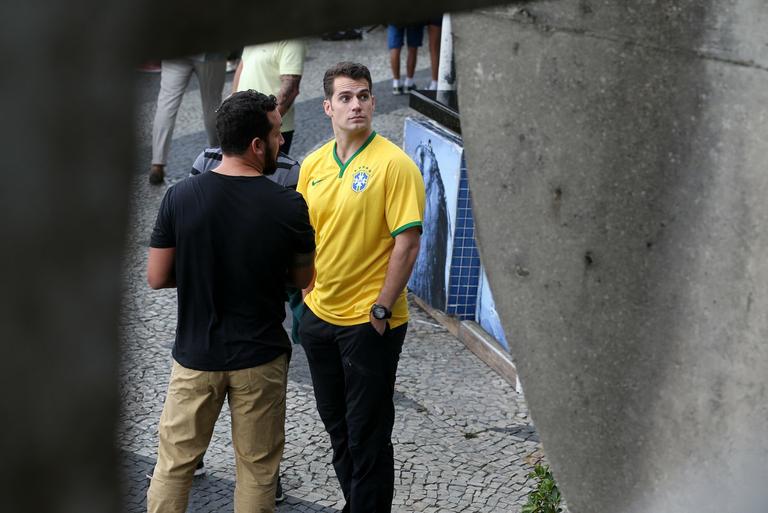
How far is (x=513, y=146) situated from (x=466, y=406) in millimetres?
3456

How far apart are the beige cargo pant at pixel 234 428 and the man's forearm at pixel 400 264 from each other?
460 millimetres

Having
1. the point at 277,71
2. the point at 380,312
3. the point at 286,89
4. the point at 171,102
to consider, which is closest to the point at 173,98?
the point at 171,102

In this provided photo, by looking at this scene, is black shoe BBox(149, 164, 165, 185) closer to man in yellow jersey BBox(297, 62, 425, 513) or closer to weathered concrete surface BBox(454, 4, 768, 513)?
man in yellow jersey BBox(297, 62, 425, 513)

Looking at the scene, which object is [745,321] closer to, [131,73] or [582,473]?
[582,473]

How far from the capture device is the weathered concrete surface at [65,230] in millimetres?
442

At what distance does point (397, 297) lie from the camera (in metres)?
3.92

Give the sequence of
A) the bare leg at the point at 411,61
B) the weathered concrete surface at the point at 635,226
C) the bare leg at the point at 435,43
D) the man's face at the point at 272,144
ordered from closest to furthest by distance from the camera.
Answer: the weathered concrete surface at the point at 635,226 → the man's face at the point at 272,144 → the bare leg at the point at 411,61 → the bare leg at the point at 435,43

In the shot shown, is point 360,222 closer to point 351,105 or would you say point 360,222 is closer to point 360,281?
point 360,281

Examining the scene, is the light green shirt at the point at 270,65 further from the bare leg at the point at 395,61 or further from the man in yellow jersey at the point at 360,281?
the bare leg at the point at 395,61

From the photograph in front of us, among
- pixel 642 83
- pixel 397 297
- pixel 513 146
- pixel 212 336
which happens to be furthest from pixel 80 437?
pixel 397 297

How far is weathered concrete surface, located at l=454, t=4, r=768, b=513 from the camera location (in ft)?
5.78

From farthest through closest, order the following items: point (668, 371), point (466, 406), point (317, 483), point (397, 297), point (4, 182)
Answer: point (466, 406) < point (317, 483) < point (397, 297) < point (668, 371) < point (4, 182)

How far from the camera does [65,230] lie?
0.47m

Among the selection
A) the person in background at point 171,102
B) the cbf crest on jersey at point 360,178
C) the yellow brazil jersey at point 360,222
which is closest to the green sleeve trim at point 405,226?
the yellow brazil jersey at point 360,222
